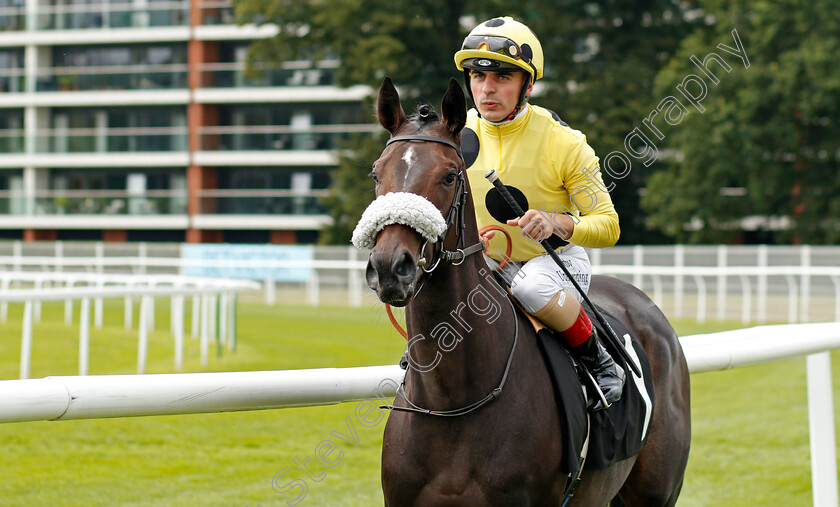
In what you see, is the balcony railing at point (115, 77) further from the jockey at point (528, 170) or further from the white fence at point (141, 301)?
the jockey at point (528, 170)

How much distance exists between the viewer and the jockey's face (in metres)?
3.31

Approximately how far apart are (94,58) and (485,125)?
46136 millimetres

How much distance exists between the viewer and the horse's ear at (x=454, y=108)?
111 inches

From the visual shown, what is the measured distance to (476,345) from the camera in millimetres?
2926

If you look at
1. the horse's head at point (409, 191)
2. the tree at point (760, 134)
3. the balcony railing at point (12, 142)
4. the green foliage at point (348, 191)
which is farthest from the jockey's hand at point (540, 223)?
the balcony railing at point (12, 142)

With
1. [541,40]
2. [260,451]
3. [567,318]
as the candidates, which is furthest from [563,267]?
[541,40]

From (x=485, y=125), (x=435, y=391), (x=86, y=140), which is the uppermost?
(x=485, y=125)

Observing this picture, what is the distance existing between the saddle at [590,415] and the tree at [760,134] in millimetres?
26626

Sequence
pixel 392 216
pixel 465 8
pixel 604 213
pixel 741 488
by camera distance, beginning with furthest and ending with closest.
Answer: pixel 465 8, pixel 741 488, pixel 604 213, pixel 392 216

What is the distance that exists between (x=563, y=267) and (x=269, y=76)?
42198mm

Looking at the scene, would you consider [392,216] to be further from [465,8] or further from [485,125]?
[465,8]

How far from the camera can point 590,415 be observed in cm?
324

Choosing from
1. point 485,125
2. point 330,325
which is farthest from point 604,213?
point 330,325

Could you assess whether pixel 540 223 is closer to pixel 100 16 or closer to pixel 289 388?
pixel 289 388
